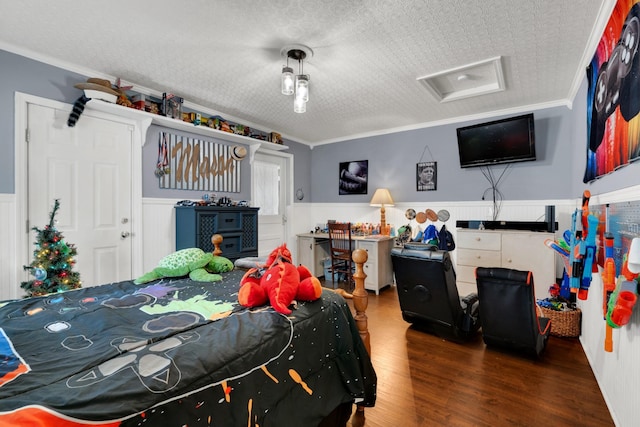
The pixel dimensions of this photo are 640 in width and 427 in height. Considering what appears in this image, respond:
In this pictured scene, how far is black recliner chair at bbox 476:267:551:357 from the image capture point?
7.17 ft

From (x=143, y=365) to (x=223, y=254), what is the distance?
2586 mm

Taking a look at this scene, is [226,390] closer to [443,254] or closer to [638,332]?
[638,332]

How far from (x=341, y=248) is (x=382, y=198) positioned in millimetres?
963

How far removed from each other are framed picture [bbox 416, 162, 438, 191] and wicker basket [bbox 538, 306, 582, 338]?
211 centimetres

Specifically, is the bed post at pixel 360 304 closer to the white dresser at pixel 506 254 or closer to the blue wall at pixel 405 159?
the blue wall at pixel 405 159

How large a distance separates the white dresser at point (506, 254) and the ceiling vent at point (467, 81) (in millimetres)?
1593

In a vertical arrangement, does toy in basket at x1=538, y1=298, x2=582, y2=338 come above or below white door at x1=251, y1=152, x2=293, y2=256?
below

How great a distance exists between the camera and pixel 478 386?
1985 mm

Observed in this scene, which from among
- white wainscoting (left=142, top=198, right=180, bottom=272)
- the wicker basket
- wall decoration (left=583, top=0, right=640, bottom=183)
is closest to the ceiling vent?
wall decoration (left=583, top=0, right=640, bottom=183)

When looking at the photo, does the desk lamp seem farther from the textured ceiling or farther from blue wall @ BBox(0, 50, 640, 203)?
the textured ceiling

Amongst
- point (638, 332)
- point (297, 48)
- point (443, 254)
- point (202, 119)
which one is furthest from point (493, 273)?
point (202, 119)

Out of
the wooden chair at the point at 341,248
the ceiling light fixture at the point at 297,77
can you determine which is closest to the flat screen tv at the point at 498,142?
the wooden chair at the point at 341,248

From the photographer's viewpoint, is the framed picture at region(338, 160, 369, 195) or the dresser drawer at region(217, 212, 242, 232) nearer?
the dresser drawer at region(217, 212, 242, 232)

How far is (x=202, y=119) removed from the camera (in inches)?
139
